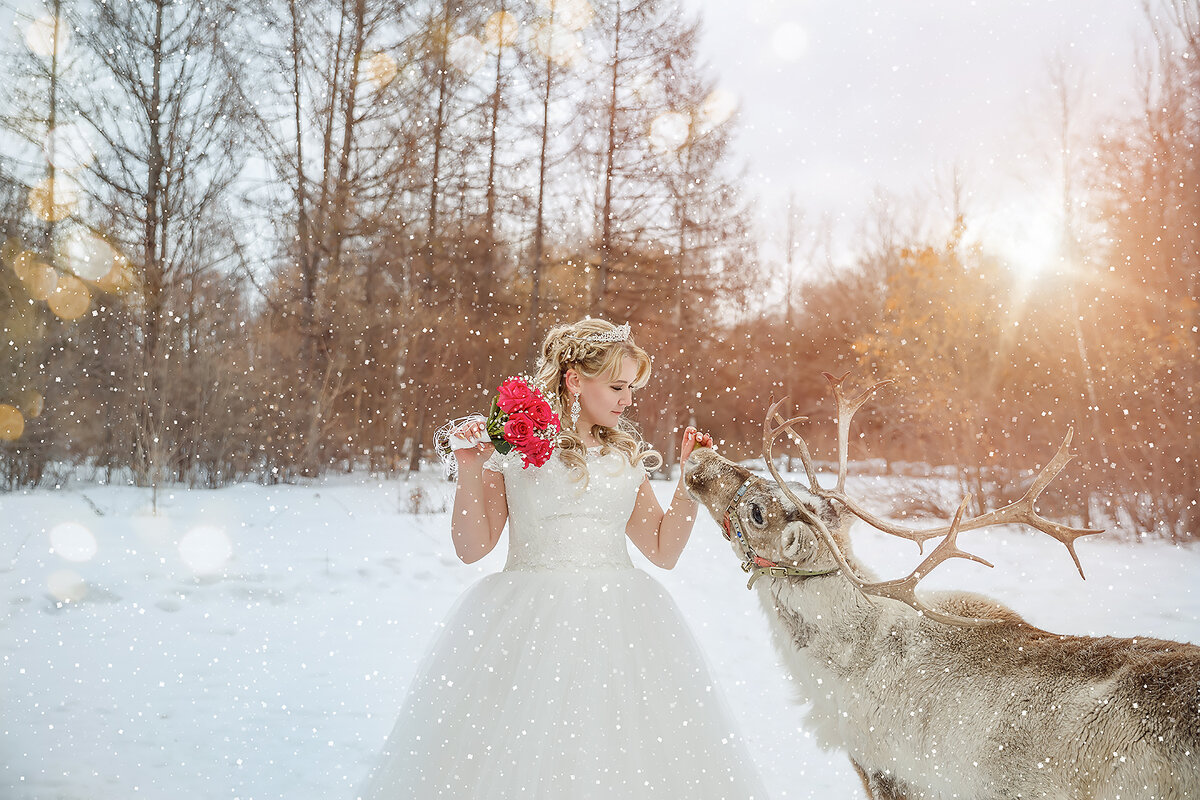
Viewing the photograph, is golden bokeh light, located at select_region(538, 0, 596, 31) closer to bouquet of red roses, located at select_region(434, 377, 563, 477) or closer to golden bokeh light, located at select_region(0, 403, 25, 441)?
golden bokeh light, located at select_region(0, 403, 25, 441)

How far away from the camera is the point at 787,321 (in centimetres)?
1379

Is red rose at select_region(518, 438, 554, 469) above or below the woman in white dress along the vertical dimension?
above

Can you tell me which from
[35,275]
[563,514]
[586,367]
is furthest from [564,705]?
[35,275]

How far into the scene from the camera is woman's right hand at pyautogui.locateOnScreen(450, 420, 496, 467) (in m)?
1.93

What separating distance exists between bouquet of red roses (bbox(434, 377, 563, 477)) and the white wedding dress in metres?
0.10

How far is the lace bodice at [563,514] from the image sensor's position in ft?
6.19

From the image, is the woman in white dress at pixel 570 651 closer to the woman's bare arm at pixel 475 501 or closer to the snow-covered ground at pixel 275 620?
the woman's bare arm at pixel 475 501

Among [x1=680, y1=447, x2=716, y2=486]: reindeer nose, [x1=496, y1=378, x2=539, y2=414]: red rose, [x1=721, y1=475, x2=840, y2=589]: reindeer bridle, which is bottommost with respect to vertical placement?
[x1=721, y1=475, x2=840, y2=589]: reindeer bridle

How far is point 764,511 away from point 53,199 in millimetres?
8796

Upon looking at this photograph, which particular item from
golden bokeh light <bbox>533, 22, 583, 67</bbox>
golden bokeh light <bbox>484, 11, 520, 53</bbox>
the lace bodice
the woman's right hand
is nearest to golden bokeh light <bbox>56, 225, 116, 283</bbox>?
golden bokeh light <bbox>484, 11, 520, 53</bbox>

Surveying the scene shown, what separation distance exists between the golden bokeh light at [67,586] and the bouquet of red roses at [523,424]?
4.43 m

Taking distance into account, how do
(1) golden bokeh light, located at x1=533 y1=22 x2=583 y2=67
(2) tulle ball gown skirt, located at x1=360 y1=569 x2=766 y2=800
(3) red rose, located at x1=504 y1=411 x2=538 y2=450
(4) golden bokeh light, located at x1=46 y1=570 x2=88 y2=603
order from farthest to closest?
(1) golden bokeh light, located at x1=533 y1=22 x2=583 y2=67
(4) golden bokeh light, located at x1=46 y1=570 x2=88 y2=603
(3) red rose, located at x1=504 y1=411 x2=538 y2=450
(2) tulle ball gown skirt, located at x1=360 y1=569 x2=766 y2=800

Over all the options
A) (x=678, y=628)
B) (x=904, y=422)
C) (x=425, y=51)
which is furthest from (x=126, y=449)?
(x=904, y=422)

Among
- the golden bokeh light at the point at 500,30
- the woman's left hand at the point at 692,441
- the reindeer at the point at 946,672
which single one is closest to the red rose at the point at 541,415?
the woman's left hand at the point at 692,441
